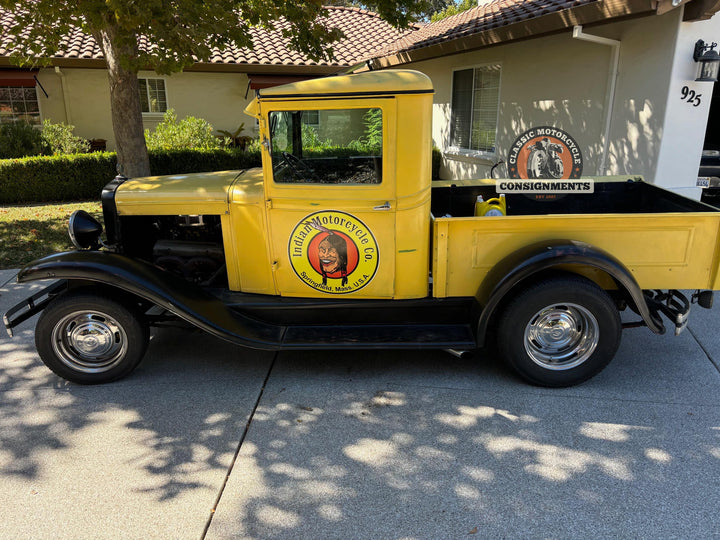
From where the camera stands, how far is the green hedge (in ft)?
32.3

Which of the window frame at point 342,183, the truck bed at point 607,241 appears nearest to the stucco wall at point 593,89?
the truck bed at point 607,241

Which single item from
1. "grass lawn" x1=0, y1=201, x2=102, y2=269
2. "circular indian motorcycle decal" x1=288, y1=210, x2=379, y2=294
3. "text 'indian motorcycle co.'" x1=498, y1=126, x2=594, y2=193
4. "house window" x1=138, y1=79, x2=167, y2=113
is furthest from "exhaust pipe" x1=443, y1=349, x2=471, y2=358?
"house window" x1=138, y1=79, x2=167, y2=113

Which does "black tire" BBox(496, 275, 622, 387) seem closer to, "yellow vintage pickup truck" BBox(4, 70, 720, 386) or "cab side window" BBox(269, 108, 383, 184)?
"yellow vintage pickup truck" BBox(4, 70, 720, 386)

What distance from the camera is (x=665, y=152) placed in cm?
611

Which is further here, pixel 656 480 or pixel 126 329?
pixel 126 329

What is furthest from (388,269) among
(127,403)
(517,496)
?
(127,403)

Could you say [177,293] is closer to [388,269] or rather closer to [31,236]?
→ [388,269]

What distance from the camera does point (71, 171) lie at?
10211 mm

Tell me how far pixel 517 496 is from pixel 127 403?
2586mm

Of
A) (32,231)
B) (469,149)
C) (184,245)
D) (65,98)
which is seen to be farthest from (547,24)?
(65,98)

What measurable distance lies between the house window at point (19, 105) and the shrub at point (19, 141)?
94.5 inches

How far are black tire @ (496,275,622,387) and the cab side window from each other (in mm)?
1333

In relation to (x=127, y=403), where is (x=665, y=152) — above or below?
above

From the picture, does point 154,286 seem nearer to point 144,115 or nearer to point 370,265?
point 370,265
